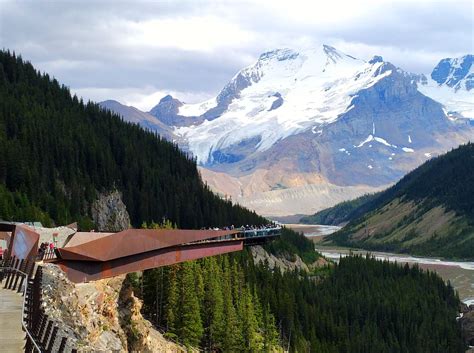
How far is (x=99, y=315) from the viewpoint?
46156mm

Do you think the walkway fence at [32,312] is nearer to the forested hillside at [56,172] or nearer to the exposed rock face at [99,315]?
the exposed rock face at [99,315]

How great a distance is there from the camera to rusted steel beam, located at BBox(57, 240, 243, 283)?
50.8 metres

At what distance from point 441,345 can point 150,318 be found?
81.6 meters

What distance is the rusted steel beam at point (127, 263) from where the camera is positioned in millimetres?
50781

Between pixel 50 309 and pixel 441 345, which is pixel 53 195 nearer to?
pixel 441 345

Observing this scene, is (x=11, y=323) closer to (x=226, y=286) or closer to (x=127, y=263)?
(x=127, y=263)

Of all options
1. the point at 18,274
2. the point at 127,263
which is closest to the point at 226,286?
the point at 127,263

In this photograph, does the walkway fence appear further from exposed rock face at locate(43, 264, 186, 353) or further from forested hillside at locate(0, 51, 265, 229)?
forested hillside at locate(0, 51, 265, 229)

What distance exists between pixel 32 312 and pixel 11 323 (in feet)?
5.96

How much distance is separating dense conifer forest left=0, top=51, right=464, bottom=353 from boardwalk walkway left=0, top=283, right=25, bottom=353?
3078cm

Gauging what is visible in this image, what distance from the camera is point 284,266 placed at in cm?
17688

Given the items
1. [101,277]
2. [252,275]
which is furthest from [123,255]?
[252,275]

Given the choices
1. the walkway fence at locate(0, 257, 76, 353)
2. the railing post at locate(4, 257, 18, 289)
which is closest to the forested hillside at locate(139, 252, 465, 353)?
the railing post at locate(4, 257, 18, 289)

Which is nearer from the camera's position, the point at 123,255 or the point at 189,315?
the point at 123,255
